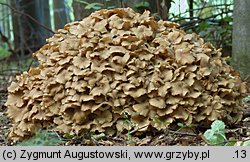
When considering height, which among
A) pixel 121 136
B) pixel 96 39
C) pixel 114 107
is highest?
pixel 96 39

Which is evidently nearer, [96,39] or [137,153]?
[137,153]

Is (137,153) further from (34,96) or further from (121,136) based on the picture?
(34,96)

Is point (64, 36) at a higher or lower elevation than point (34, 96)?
higher

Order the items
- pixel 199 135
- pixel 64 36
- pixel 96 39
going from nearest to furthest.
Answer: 1. pixel 199 135
2. pixel 96 39
3. pixel 64 36

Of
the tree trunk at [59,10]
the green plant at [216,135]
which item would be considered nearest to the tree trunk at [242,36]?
the green plant at [216,135]

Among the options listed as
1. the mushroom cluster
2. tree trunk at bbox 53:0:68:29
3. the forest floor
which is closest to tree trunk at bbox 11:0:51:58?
tree trunk at bbox 53:0:68:29

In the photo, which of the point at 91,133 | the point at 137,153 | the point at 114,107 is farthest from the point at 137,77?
the point at 137,153

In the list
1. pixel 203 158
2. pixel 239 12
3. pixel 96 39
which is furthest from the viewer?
pixel 239 12
